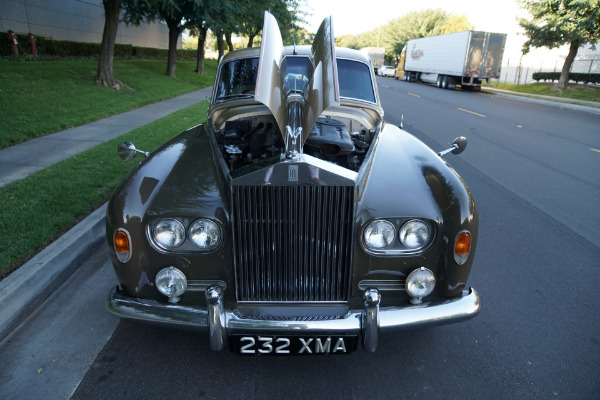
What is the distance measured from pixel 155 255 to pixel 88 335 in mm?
996

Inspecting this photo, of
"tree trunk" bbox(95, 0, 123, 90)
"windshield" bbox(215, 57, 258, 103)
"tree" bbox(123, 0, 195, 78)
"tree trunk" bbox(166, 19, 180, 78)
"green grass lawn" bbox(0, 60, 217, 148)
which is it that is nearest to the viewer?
"windshield" bbox(215, 57, 258, 103)

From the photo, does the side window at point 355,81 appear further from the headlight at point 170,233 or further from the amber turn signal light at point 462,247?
the headlight at point 170,233

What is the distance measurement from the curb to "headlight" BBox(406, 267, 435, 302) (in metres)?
2.65

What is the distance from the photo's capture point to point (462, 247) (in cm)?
238

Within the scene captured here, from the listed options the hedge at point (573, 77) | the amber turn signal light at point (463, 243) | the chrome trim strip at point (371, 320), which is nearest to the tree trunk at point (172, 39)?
the amber turn signal light at point (463, 243)

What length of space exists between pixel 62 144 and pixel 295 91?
5.54m

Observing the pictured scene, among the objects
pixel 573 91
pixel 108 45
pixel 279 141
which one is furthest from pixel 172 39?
pixel 573 91

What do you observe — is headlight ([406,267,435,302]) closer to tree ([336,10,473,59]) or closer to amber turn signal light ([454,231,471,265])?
amber turn signal light ([454,231,471,265])

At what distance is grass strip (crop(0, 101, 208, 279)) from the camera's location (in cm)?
357

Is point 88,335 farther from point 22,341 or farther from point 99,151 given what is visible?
point 99,151

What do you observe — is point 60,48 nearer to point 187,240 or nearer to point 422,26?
point 187,240

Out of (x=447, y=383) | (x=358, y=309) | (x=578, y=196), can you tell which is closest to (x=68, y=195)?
(x=358, y=309)

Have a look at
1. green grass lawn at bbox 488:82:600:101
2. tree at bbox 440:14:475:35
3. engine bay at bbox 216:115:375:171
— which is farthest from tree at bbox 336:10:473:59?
engine bay at bbox 216:115:375:171

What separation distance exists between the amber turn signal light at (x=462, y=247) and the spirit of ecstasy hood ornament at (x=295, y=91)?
1.04 m
